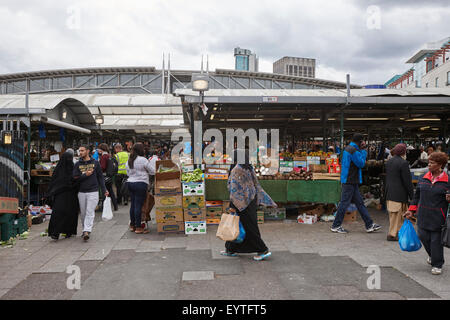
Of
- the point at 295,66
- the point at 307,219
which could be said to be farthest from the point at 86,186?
the point at 295,66

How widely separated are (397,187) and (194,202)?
3.78m

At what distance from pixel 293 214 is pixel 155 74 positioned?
37772mm

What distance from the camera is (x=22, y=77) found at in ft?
146

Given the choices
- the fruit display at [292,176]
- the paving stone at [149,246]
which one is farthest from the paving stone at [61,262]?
the fruit display at [292,176]

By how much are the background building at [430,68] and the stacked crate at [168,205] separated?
37.4m

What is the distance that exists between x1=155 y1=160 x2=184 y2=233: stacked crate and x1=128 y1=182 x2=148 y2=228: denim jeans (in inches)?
10.2

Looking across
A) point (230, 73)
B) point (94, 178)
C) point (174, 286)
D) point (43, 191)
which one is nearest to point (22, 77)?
point (230, 73)

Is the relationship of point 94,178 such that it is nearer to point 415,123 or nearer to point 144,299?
point 144,299

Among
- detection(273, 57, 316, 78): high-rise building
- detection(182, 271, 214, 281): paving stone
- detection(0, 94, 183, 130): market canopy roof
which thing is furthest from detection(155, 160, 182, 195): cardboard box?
detection(273, 57, 316, 78): high-rise building

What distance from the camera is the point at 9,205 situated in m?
6.65

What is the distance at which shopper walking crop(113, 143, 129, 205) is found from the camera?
33.9 ft

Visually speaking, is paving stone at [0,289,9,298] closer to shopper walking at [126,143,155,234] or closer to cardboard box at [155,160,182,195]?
shopper walking at [126,143,155,234]

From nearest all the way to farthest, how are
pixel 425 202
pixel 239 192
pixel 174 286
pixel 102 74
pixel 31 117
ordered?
pixel 174 286
pixel 425 202
pixel 239 192
pixel 31 117
pixel 102 74

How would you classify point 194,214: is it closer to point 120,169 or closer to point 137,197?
point 137,197
